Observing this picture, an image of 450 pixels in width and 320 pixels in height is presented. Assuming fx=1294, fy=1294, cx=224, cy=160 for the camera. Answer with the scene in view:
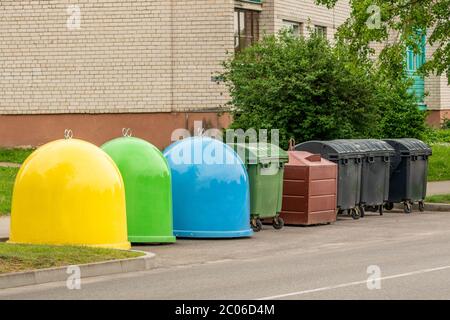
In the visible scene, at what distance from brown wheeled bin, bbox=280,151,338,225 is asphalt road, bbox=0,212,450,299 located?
10.9 inches

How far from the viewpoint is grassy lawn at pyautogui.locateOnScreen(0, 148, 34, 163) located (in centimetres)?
3181

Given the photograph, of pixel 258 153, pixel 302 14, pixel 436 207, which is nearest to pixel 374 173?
pixel 436 207

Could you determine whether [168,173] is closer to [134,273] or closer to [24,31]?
[134,273]

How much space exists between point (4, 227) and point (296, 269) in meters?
6.44

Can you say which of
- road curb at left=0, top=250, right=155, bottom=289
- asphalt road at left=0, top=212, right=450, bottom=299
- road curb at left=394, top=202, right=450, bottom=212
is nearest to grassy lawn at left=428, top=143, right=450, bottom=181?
road curb at left=394, top=202, right=450, bottom=212

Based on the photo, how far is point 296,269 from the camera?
51.3 ft

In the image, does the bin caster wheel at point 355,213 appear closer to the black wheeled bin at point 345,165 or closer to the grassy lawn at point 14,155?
the black wheeled bin at point 345,165

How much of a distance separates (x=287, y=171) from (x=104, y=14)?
13710mm

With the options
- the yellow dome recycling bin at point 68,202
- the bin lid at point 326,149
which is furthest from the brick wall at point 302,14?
the yellow dome recycling bin at point 68,202

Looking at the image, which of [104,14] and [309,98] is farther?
[104,14]

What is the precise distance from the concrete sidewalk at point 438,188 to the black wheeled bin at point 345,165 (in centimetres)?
480

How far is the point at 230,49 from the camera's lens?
34.4m

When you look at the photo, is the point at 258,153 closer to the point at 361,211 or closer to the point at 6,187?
the point at 361,211
